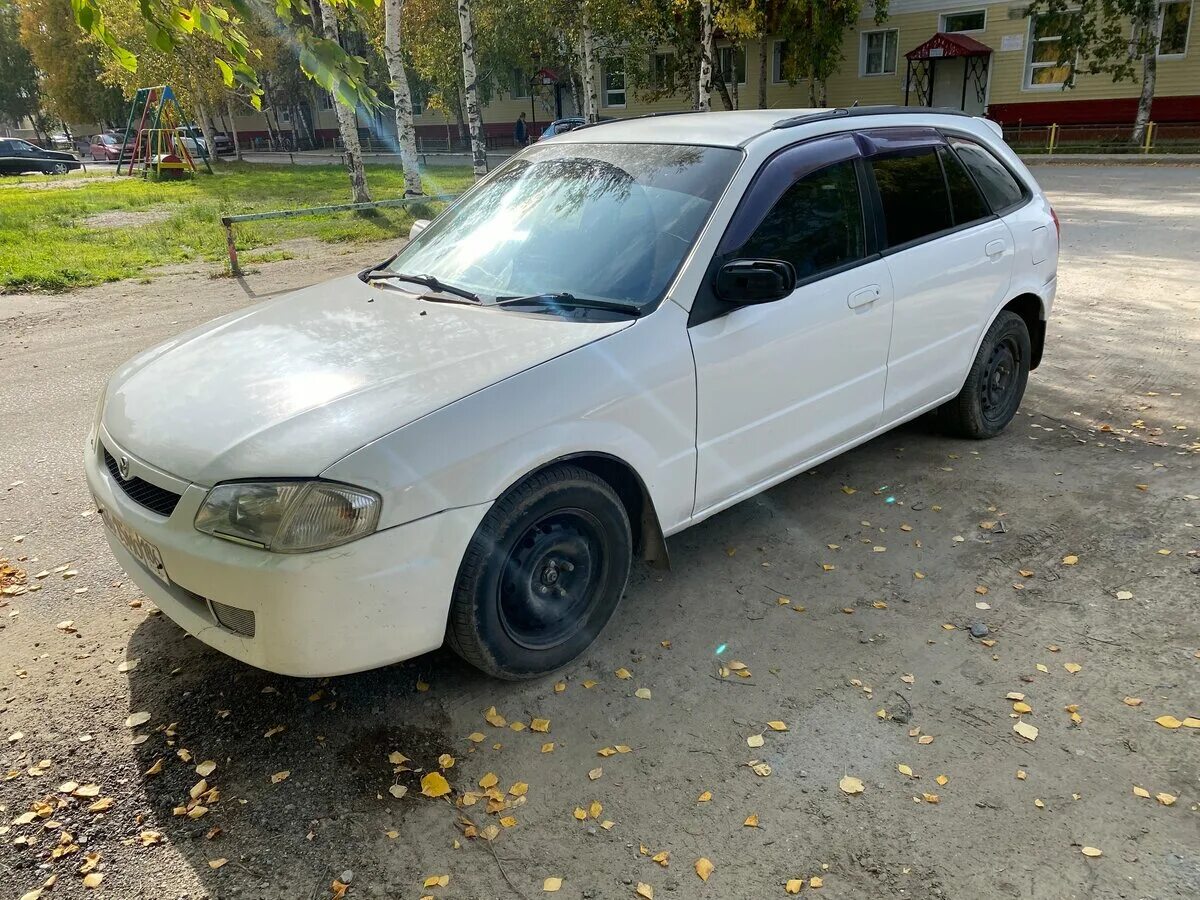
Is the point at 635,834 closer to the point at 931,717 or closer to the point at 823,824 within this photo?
the point at 823,824

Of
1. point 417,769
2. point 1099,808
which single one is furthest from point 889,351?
point 417,769

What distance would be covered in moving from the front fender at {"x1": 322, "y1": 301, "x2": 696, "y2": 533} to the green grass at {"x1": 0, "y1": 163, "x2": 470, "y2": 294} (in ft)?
33.8

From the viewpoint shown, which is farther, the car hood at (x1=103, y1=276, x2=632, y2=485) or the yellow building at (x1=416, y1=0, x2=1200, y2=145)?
the yellow building at (x1=416, y1=0, x2=1200, y2=145)

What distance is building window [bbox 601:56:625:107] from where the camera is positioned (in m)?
35.1

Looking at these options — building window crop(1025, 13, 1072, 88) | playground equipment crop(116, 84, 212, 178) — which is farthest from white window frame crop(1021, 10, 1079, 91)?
playground equipment crop(116, 84, 212, 178)

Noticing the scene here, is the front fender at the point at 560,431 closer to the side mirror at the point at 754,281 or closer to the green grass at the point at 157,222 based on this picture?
the side mirror at the point at 754,281

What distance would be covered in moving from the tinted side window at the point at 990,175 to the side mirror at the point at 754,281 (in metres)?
2.12

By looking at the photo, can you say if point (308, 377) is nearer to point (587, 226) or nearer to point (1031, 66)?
point (587, 226)

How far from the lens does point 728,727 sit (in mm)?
2951

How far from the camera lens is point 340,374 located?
3.00 meters

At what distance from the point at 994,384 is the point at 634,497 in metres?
2.94

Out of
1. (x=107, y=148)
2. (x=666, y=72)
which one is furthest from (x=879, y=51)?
(x=107, y=148)

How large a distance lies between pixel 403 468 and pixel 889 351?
265 cm

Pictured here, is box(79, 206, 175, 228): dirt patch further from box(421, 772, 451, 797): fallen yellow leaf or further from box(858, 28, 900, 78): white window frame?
box(858, 28, 900, 78): white window frame
